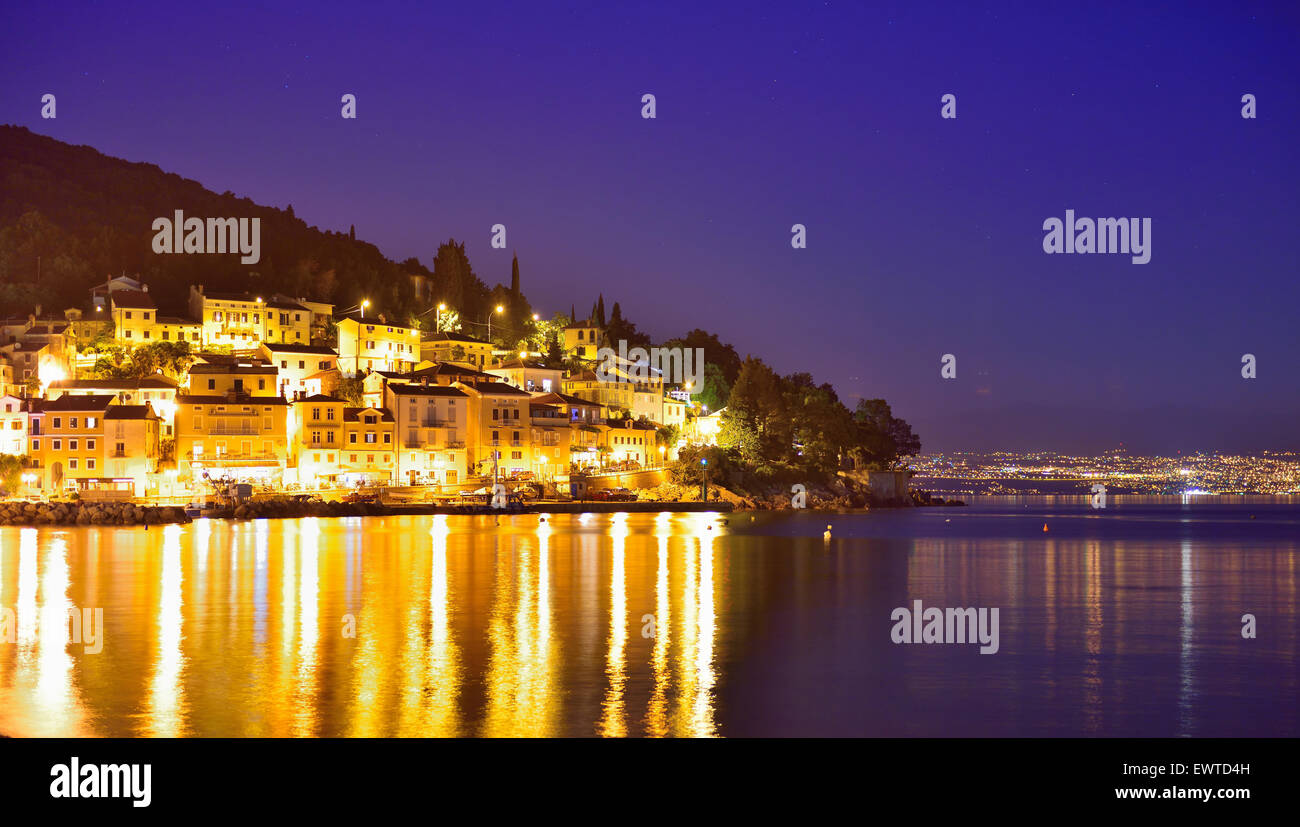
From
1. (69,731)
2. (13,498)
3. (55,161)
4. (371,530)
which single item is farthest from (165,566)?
(55,161)

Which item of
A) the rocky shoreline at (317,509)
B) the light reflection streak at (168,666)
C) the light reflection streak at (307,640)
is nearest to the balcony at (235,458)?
the rocky shoreline at (317,509)

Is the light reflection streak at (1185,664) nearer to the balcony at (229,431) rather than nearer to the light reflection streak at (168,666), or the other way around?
the light reflection streak at (168,666)

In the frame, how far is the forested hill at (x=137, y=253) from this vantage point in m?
91.2

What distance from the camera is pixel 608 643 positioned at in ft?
68.0

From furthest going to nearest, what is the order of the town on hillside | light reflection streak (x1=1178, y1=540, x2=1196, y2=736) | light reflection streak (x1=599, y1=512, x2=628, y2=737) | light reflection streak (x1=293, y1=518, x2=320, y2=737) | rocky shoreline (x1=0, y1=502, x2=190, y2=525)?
the town on hillside < rocky shoreline (x1=0, y1=502, x2=190, y2=525) < light reflection streak (x1=1178, y1=540, x2=1196, y2=736) < light reflection streak (x1=293, y1=518, x2=320, y2=737) < light reflection streak (x1=599, y1=512, x2=628, y2=737)

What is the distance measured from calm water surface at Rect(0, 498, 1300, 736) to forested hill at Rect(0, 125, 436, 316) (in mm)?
53343

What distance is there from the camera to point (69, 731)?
1375 cm

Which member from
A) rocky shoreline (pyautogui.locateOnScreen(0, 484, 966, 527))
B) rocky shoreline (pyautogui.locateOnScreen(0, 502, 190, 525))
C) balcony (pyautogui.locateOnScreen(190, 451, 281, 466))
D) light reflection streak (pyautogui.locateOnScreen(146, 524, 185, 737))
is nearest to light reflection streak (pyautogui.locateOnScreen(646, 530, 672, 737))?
light reflection streak (pyautogui.locateOnScreen(146, 524, 185, 737))

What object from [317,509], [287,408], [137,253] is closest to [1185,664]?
[317,509]

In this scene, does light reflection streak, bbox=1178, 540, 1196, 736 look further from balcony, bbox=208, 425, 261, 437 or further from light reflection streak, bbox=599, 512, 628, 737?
balcony, bbox=208, 425, 261, 437

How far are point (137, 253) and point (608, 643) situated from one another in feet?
308

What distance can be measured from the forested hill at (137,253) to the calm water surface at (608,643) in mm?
53343

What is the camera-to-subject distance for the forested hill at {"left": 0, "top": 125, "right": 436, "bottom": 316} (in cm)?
9125
